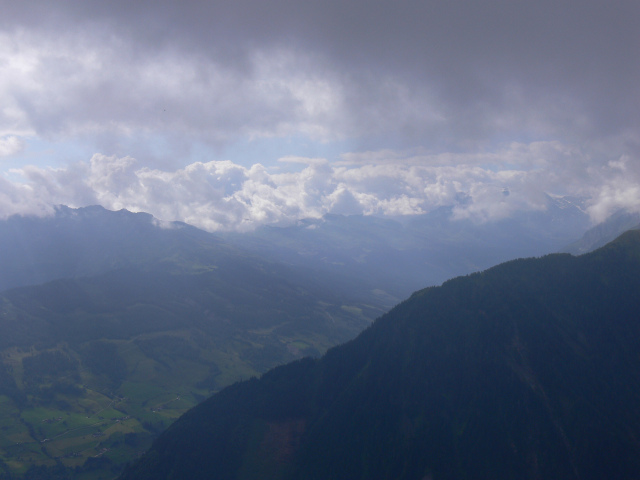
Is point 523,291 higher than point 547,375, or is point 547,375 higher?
point 523,291

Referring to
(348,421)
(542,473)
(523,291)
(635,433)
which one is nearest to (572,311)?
(523,291)

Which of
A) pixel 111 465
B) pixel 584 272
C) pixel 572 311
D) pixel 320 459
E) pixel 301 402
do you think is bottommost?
pixel 111 465

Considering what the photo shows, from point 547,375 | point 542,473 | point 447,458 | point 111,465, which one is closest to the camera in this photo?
point 542,473

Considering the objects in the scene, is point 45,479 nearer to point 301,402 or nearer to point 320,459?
point 301,402

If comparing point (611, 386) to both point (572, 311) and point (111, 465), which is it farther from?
point (111, 465)

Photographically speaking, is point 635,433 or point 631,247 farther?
point 631,247

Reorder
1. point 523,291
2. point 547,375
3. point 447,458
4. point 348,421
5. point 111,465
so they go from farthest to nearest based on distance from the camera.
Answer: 1. point 111,465
2. point 523,291
3. point 348,421
4. point 547,375
5. point 447,458

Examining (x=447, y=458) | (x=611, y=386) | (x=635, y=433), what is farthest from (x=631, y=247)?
(x=447, y=458)
